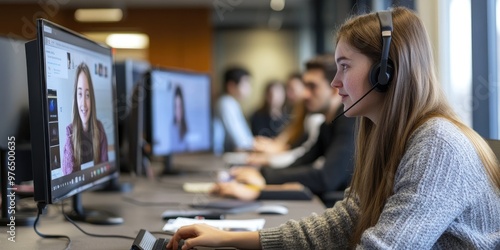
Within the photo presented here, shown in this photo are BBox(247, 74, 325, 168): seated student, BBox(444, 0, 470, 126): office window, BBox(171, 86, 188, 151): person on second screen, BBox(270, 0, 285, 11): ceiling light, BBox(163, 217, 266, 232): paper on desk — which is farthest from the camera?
BBox(270, 0, 285, 11): ceiling light

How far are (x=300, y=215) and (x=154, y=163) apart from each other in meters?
2.08

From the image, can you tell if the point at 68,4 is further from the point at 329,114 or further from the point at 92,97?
the point at 92,97

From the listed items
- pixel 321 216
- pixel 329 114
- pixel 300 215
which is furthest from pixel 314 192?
pixel 321 216

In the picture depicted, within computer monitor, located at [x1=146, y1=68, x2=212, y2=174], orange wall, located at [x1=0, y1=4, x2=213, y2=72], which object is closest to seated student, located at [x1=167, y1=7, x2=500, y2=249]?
computer monitor, located at [x1=146, y1=68, x2=212, y2=174]

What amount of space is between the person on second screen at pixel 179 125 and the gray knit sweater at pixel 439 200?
1.88 metres

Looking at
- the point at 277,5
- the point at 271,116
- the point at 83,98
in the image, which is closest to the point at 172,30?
the point at 277,5

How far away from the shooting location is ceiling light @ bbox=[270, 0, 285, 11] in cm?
793

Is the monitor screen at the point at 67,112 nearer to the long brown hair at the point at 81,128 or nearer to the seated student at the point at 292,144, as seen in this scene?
the long brown hair at the point at 81,128

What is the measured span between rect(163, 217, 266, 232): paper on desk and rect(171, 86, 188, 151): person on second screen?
1242 mm

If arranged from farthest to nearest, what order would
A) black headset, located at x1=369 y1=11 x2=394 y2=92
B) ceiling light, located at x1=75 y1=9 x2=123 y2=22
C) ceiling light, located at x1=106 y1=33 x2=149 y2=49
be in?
ceiling light, located at x1=106 y1=33 x2=149 y2=49
ceiling light, located at x1=75 y1=9 x2=123 y2=22
black headset, located at x1=369 y1=11 x2=394 y2=92

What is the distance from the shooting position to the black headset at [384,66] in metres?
1.18

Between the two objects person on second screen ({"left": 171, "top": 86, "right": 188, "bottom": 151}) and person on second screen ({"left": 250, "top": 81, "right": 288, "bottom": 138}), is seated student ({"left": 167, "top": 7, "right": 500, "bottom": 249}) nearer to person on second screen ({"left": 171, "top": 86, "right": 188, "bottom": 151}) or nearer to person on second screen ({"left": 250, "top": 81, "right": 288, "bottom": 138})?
person on second screen ({"left": 171, "top": 86, "right": 188, "bottom": 151})

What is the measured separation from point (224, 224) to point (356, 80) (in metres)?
0.57

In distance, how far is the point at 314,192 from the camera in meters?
A: 2.61
